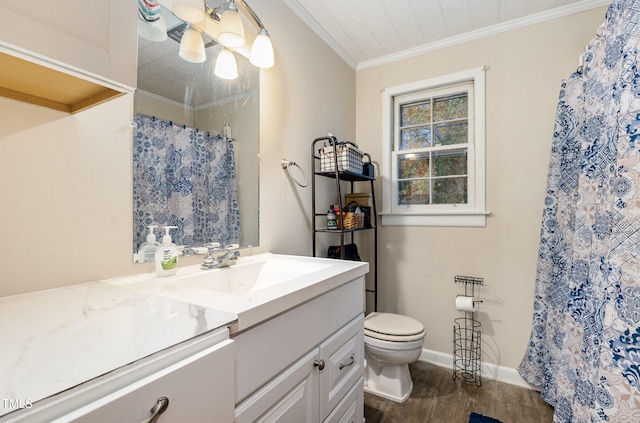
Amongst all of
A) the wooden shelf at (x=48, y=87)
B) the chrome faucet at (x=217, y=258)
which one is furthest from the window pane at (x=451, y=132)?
the wooden shelf at (x=48, y=87)

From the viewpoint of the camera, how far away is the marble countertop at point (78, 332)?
39 cm

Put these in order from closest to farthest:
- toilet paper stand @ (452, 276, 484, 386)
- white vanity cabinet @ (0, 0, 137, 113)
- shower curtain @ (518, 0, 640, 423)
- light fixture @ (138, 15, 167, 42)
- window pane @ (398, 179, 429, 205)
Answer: white vanity cabinet @ (0, 0, 137, 113) < shower curtain @ (518, 0, 640, 423) < light fixture @ (138, 15, 167, 42) < toilet paper stand @ (452, 276, 484, 386) < window pane @ (398, 179, 429, 205)

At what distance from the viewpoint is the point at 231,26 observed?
1.26m

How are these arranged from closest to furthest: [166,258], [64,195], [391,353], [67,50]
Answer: [67,50] → [64,195] → [166,258] → [391,353]

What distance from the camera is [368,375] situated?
1.94m

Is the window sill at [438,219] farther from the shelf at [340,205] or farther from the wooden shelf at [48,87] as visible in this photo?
the wooden shelf at [48,87]

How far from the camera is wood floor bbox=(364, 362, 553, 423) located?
1.66 meters

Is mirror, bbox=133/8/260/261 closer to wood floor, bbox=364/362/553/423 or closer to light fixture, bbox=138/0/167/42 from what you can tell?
light fixture, bbox=138/0/167/42

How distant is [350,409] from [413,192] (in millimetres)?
1711

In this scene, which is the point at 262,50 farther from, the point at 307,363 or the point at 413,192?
the point at 413,192

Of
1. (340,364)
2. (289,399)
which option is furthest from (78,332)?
(340,364)

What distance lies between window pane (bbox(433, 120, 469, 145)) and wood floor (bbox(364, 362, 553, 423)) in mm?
1764

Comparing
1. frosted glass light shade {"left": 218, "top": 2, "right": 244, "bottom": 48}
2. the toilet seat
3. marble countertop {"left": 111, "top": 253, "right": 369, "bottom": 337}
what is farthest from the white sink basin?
frosted glass light shade {"left": 218, "top": 2, "right": 244, "bottom": 48}

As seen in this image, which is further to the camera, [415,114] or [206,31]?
[415,114]
